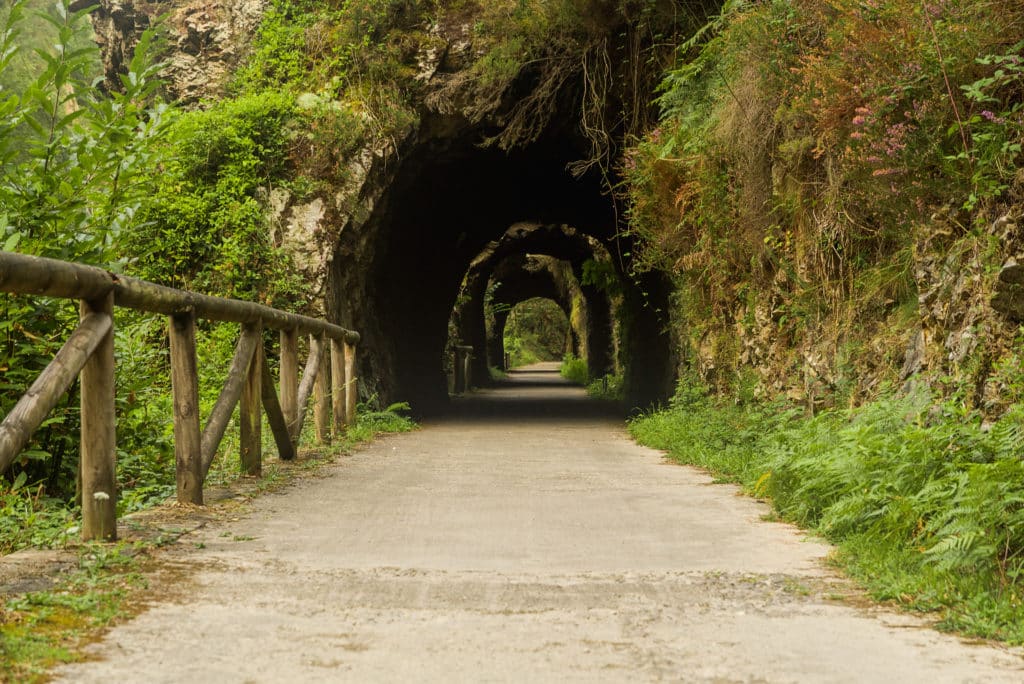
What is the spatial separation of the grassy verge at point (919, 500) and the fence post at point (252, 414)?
3.25m

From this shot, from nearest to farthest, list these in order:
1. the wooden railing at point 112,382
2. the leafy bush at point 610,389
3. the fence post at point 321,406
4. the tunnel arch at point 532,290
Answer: the wooden railing at point 112,382, the fence post at point 321,406, the leafy bush at point 610,389, the tunnel arch at point 532,290

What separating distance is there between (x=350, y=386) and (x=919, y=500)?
26.0ft

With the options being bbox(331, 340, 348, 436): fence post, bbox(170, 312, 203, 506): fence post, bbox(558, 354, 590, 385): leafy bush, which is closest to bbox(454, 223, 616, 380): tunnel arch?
bbox(558, 354, 590, 385): leafy bush

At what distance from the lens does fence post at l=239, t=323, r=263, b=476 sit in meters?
6.32

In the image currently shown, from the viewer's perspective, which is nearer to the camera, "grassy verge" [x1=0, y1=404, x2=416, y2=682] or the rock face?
"grassy verge" [x1=0, y1=404, x2=416, y2=682]

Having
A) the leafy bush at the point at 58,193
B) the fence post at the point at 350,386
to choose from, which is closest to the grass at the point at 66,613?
the leafy bush at the point at 58,193

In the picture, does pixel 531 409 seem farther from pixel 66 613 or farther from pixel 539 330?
pixel 539 330

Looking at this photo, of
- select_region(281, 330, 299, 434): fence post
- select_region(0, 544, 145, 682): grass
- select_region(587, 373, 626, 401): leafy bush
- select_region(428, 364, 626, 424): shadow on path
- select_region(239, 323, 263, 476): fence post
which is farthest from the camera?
select_region(587, 373, 626, 401): leafy bush

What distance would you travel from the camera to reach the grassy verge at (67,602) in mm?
2594

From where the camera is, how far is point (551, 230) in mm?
26266

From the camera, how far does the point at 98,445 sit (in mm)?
3969

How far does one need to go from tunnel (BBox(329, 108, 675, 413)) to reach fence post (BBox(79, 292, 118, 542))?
29.5ft

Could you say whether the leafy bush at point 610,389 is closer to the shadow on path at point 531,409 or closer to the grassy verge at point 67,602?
the shadow on path at point 531,409

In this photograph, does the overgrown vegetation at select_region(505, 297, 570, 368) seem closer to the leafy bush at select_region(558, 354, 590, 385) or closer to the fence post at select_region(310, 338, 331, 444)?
the leafy bush at select_region(558, 354, 590, 385)
